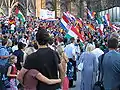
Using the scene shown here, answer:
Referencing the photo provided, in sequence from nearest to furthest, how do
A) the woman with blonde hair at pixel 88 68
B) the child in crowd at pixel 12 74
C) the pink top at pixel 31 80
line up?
the pink top at pixel 31 80
the child in crowd at pixel 12 74
the woman with blonde hair at pixel 88 68

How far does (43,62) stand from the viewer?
5.03 meters

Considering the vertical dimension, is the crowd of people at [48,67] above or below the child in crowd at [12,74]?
above

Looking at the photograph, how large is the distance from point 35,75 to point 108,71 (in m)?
1.73

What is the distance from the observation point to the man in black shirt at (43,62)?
5000 mm

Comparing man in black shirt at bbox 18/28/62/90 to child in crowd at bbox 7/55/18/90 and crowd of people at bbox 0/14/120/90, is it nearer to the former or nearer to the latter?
crowd of people at bbox 0/14/120/90

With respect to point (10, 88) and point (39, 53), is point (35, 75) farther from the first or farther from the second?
point (10, 88)

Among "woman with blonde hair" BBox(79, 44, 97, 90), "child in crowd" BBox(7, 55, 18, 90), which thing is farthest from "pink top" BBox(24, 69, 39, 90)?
"woman with blonde hair" BBox(79, 44, 97, 90)

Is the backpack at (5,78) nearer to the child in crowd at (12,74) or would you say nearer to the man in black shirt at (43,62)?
the child in crowd at (12,74)

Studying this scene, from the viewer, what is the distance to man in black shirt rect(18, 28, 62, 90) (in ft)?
16.4

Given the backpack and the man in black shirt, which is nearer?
the man in black shirt

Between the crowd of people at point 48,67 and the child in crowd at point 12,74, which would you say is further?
the child in crowd at point 12,74

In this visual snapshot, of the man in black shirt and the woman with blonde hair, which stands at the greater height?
the man in black shirt

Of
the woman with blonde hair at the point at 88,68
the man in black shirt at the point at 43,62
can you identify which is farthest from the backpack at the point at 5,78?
the man in black shirt at the point at 43,62

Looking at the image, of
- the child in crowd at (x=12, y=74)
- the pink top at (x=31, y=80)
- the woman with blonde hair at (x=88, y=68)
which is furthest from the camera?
the woman with blonde hair at (x=88, y=68)
